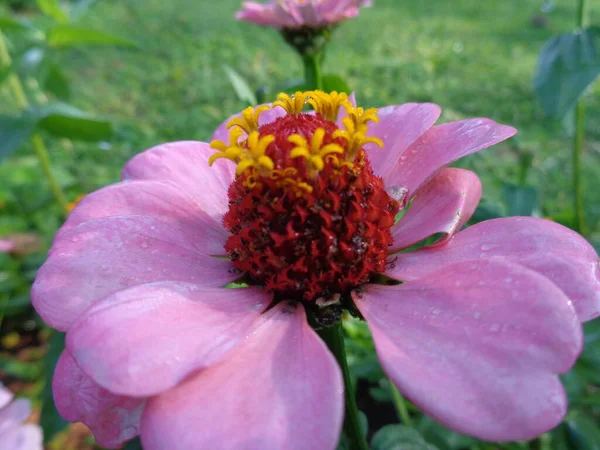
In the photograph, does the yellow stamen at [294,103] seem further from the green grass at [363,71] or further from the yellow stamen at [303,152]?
the green grass at [363,71]

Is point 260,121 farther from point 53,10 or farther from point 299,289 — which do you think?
point 53,10

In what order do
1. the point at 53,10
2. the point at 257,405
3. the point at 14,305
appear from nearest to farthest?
the point at 257,405 < the point at 53,10 < the point at 14,305

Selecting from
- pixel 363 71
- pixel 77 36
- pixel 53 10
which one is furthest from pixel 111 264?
pixel 363 71

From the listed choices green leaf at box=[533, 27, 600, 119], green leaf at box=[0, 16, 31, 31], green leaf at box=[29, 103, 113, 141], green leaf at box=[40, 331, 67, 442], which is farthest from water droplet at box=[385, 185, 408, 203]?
green leaf at box=[0, 16, 31, 31]

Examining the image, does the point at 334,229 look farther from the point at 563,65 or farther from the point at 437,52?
the point at 437,52

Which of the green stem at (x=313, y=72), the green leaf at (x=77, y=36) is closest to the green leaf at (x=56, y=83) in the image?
the green leaf at (x=77, y=36)

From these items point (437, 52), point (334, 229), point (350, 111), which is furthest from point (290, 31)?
point (437, 52)
